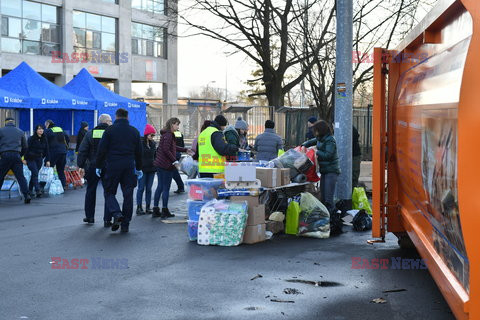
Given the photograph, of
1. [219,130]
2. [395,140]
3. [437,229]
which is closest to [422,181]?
[437,229]

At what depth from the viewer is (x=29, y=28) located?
34.4m

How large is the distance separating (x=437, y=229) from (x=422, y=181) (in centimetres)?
57

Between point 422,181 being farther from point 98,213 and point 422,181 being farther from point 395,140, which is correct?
point 98,213

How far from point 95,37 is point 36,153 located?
24.8 m

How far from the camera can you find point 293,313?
18.7 ft

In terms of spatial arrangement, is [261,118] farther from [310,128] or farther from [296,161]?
[296,161]

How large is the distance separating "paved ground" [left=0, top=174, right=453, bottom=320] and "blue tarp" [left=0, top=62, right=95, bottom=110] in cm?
907

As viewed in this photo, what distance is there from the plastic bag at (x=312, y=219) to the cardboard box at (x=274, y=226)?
31cm

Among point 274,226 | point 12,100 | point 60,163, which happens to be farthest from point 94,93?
point 274,226

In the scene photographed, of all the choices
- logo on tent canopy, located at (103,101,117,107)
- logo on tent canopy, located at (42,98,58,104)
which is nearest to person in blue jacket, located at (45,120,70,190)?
logo on tent canopy, located at (42,98,58,104)

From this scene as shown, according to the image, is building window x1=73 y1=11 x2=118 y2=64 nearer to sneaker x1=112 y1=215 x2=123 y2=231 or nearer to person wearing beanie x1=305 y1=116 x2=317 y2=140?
person wearing beanie x1=305 y1=116 x2=317 y2=140

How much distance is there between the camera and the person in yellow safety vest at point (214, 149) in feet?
33.8

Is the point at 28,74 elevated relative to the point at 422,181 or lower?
elevated

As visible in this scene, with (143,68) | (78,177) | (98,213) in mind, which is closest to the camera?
(98,213)
